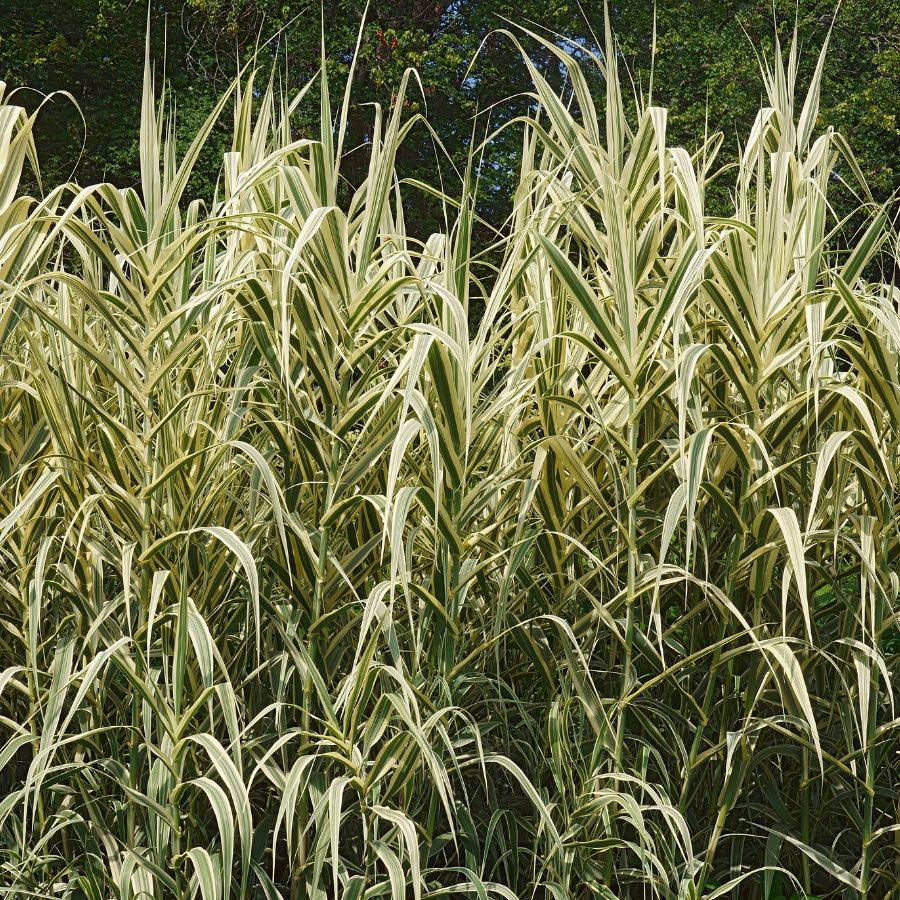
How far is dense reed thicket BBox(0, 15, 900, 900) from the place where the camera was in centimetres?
139

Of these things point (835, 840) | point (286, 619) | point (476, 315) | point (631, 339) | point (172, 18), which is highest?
point (172, 18)

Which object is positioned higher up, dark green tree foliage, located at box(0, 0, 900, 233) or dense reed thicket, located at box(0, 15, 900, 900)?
dark green tree foliage, located at box(0, 0, 900, 233)

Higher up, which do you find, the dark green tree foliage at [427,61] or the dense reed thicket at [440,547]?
the dark green tree foliage at [427,61]

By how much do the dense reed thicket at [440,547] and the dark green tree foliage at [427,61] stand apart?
681cm

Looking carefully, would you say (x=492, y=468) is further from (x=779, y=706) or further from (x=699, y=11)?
(x=699, y=11)

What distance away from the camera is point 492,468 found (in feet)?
5.62

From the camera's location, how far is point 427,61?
848cm

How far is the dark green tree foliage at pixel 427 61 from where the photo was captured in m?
8.34

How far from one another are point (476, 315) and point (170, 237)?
6369mm

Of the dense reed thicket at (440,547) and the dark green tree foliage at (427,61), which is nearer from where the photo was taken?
the dense reed thicket at (440,547)

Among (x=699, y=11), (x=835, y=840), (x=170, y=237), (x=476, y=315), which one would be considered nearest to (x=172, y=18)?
(x=476, y=315)

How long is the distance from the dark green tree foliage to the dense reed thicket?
6807 millimetres

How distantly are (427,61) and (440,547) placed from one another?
7.73 m

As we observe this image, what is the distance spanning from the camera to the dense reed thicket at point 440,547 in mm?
1386
